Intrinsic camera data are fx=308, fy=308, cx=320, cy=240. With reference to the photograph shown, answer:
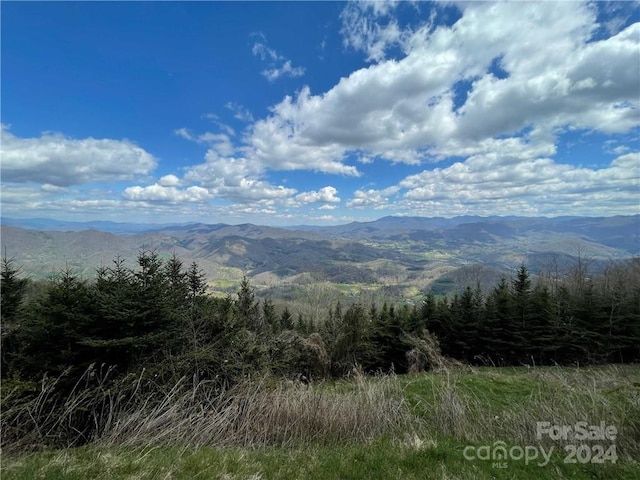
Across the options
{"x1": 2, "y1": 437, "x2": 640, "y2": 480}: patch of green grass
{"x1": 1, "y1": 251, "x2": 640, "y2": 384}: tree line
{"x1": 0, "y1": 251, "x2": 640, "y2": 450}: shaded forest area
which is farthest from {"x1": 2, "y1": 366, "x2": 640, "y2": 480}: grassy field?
{"x1": 1, "y1": 251, "x2": 640, "y2": 384}: tree line

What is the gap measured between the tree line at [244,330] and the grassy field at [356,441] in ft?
7.40

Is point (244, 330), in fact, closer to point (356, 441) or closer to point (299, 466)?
point (356, 441)

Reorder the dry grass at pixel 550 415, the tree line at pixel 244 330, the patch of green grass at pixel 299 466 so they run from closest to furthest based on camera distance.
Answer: the patch of green grass at pixel 299 466
the dry grass at pixel 550 415
the tree line at pixel 244 330

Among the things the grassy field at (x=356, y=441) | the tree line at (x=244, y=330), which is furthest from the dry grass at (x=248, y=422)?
the tree line at (x=244, y=330)

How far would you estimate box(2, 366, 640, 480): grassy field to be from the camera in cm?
367

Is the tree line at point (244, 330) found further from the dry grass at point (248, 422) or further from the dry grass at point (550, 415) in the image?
the dry grass at point (550, 415)

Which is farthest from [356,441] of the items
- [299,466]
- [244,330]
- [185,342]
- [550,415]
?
[244,330]

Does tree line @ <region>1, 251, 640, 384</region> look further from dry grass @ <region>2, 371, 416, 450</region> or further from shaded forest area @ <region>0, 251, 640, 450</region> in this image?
dry grass @ <region>2, 371, 416, 450</region>

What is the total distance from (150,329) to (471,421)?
8802 mm

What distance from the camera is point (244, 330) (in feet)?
43.0

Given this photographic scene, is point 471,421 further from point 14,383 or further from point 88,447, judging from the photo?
point 14,383

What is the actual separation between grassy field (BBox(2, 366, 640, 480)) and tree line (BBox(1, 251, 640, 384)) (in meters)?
2.25

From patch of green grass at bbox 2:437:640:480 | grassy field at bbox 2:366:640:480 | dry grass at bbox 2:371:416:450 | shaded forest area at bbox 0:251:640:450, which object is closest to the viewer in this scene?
patch of green grass at bbox 2:437:640:480

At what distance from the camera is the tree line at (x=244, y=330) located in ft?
28.2
